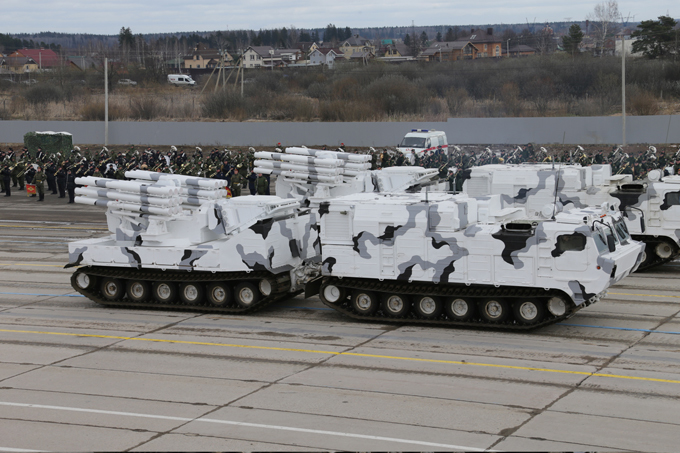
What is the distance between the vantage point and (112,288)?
1830 centimetres

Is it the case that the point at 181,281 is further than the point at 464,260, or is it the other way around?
the point at 181,281

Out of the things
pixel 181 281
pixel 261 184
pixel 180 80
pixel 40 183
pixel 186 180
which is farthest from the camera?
pixel 180 80

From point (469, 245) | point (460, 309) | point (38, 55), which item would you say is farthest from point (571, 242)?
point (38, 55)

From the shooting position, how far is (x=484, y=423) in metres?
10.5

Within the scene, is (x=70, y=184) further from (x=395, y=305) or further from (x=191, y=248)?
(x=395, y=305)

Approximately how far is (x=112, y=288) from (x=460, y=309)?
7714 mm

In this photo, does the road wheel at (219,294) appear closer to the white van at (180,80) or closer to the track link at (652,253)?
the track link at (652,253)

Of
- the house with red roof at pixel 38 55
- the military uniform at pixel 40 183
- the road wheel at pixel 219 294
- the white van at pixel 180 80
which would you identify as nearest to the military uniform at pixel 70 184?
the military uniform at pixel 40 183

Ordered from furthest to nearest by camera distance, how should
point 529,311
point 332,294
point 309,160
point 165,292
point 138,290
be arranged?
point 309,160 < point 138,290 < point 165,292 < point 332,294 < point 529,311

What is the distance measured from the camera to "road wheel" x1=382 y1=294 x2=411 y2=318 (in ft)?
52.6

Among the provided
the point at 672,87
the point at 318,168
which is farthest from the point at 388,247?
the point at 672,87

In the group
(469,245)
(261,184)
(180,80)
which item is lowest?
(469,245)

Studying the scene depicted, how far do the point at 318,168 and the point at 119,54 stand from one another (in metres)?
109

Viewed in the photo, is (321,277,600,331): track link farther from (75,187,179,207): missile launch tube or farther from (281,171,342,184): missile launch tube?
(281,171,342,184): missile launch tube
